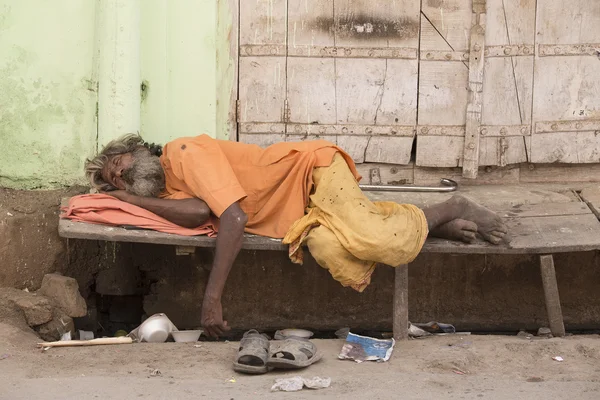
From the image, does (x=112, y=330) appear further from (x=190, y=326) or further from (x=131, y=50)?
(x=131, y=50)

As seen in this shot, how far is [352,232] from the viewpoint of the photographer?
4656mm

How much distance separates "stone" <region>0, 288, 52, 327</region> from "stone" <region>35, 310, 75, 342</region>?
4cm

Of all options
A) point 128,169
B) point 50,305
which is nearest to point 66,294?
point 50,305

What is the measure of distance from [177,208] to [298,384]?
120 centimetres

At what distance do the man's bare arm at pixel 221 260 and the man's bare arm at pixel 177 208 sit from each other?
186 mm

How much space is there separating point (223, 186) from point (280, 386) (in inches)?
43.4

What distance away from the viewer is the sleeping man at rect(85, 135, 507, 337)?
4680mm

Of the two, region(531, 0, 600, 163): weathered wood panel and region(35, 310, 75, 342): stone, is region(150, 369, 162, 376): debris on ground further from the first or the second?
region(531, 0, 600, 163): weathered wood panel

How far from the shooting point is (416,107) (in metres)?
5.73

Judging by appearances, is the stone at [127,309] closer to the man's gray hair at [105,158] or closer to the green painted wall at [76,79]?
the green painted wall at [76,79]

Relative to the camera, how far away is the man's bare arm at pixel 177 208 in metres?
4.83

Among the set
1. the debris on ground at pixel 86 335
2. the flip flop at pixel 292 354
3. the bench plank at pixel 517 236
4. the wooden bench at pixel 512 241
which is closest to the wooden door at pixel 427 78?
the bench plank at pixel 517 236

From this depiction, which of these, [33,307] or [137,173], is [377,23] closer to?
[137,173]

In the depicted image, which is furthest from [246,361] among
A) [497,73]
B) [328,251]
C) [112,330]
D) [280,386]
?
[497,73]
